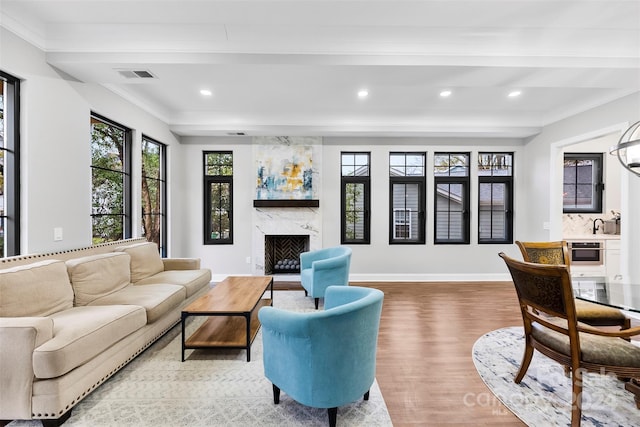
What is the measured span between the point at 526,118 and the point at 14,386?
264 inches

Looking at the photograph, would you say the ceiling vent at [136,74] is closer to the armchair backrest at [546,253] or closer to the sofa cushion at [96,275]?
the sofa cushion at [96,275]

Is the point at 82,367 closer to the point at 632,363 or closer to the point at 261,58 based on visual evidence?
the point at 261,58

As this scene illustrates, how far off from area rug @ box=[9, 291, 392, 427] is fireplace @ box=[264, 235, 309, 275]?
2883mm

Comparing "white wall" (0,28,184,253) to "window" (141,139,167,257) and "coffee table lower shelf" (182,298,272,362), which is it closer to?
"window" (141,139,167,257)

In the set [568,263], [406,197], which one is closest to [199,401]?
[568,263]

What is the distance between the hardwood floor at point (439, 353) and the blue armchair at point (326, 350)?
1.51ft

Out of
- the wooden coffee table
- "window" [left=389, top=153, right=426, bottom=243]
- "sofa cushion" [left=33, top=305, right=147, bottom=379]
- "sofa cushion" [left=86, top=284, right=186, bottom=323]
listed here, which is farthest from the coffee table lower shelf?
"window" [left=389, top=153, right=426, bottom=243]

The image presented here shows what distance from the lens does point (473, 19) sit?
235 cm

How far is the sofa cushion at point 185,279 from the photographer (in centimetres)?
321

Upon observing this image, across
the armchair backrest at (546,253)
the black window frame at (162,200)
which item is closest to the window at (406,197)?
the armchair backrest at (546,253)

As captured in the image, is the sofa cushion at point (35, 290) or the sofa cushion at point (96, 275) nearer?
the sofa cushion at point (35, 290)

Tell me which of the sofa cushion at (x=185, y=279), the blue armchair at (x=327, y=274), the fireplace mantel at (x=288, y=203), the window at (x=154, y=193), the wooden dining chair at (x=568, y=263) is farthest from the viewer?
the fireplace mantel at (x=288, y=203)

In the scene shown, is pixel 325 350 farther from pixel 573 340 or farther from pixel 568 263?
pixel 568 263

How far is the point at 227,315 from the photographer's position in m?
2.33
